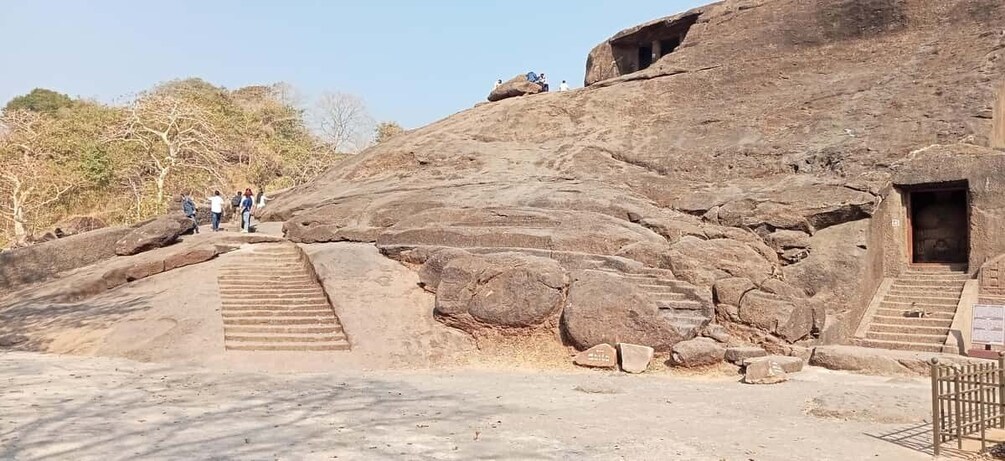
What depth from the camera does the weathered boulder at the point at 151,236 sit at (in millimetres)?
15555

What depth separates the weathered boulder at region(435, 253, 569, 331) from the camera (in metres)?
11.0

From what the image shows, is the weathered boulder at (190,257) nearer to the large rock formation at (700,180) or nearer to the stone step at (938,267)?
the large rock formation at (700,180)

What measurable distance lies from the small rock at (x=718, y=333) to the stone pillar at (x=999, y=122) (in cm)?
629

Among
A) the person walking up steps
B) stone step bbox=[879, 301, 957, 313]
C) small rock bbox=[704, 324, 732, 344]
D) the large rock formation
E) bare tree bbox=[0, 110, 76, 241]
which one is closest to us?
small rock bbox=[704, 324, 732, 344]

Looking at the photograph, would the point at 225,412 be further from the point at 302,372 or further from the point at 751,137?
the point at 751,137

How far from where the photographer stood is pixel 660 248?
41.5 ft

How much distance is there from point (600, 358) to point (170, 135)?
70.2 feet

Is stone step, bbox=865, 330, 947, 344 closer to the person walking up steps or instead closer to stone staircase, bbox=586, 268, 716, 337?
stone staircase, bbox=586, 268, 716, 337

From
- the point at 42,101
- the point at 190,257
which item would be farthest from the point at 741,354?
the point at 42,101

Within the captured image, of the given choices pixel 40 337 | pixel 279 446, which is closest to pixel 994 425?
pixel 279 446

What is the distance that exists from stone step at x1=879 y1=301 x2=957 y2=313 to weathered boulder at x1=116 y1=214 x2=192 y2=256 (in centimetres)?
1359

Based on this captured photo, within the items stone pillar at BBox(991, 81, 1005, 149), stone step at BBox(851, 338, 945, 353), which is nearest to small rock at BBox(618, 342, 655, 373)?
stone step at BBox(851, 338, 945, 353)

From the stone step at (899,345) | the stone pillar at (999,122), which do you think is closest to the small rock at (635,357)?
the stone step at (899,345)

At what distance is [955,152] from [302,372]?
36.3 feet
